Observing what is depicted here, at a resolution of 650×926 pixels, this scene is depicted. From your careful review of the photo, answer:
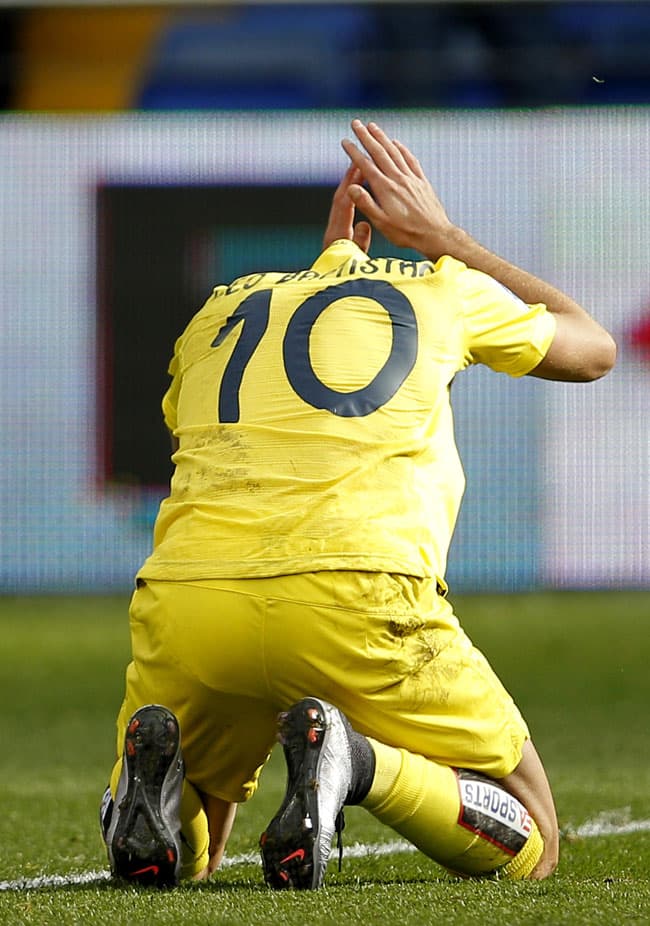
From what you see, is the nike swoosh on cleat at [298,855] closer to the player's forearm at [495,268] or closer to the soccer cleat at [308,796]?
the soccer cleat at [308,796]

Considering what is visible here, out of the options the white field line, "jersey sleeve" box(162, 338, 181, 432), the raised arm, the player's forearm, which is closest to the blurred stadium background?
the white field line

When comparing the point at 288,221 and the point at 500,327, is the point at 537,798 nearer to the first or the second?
the point at 500,327

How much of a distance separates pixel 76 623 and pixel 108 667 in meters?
1.55

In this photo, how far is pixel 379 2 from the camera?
10016mm

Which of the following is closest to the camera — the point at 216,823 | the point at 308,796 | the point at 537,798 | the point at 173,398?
the point at 308,796

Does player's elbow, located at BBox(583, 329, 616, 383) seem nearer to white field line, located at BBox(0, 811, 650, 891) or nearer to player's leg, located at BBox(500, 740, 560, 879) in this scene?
player's leg, located at BBox(500, 740, 560, 879)

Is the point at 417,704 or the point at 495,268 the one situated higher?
the point at 495,268

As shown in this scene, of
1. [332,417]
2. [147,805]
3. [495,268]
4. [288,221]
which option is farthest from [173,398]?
[288,221]

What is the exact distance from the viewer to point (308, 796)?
246cm

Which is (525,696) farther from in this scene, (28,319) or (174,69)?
(174,69)

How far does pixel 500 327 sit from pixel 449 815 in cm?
92

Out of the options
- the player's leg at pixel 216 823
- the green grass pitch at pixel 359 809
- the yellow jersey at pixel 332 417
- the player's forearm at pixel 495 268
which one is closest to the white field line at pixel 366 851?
the green grass pitch at pixel 359 809

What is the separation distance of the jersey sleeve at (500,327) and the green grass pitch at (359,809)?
99cm

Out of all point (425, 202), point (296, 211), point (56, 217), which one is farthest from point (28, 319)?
point (425, 202)
